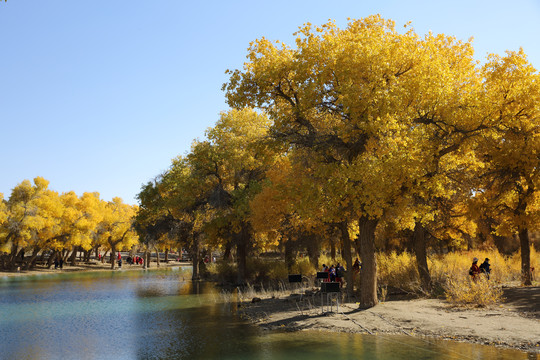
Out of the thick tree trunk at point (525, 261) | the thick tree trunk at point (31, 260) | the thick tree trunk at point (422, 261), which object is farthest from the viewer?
the thick tree trunk at point (31, 260)

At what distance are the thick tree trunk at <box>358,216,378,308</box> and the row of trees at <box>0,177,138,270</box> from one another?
3521 cm

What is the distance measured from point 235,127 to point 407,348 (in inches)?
1055

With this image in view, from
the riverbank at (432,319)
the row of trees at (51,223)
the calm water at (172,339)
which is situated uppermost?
the row of trees at (51,223)

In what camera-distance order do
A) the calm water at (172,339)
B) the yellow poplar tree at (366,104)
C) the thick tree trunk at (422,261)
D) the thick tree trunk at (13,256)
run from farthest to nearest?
the thick tree trunk at (13,256)
the thick tree trunk at (422,261)
the yellow poplar tree at (366,104)
the calm water at (172,339)

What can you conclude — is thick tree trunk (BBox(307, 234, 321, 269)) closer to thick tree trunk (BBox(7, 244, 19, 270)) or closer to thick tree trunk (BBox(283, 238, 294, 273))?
thick tree trunk (BBox(283, 238, 294, 273))

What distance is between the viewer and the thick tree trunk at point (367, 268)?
18.3 meters

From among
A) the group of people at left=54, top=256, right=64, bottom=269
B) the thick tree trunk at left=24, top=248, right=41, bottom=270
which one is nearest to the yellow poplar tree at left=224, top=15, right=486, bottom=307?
the thick tree trunk at left=24, top=248, right=41, bottom=270

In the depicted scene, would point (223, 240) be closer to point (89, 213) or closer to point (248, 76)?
point (248, 76)

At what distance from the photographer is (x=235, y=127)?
121 ft

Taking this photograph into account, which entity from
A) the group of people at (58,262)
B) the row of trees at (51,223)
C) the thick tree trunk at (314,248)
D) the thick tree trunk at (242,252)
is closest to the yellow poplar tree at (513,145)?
the thick tree trunk at (314,248)

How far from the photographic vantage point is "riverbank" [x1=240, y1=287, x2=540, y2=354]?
42.9ft

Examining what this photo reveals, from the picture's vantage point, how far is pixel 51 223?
57.1 meters

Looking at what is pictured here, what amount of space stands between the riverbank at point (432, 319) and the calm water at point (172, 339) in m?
0.72

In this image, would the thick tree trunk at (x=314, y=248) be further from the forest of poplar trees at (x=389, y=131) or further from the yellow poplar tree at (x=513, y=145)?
the yellow poplar tree at (x=513, y=145)
